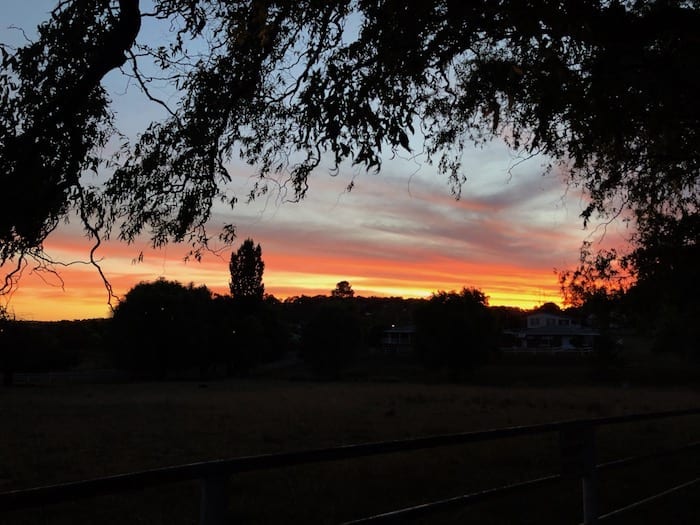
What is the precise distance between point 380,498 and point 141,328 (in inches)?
2577

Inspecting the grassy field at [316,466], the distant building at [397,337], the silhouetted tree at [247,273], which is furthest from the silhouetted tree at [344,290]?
the grassy field at [316,466]

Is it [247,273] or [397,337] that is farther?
[397,337]

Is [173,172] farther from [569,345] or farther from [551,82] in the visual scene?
[569,345]

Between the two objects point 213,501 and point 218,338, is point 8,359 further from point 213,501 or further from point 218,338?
point 213,501

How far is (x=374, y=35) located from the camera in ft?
27.4

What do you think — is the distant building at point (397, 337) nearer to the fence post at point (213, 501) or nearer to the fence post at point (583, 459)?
the fence post at point (583, 459)

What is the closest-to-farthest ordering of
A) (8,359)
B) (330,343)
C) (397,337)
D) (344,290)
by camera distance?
1. (8,359)
2. (330,343)
3. (397,337)
4. (344,290)

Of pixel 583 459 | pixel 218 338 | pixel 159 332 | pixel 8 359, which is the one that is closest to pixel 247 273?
pixel 218 338

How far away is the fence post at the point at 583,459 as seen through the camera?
5956 millimetres

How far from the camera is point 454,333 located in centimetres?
6725

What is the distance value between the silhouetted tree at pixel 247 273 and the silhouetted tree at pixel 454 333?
3250 cm

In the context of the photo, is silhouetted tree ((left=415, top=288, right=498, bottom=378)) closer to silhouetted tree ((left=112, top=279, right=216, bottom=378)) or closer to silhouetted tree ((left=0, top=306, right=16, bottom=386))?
silhouetted tree ((left=112, top=279, right=216, bottom=378))

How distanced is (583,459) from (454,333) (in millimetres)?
61970

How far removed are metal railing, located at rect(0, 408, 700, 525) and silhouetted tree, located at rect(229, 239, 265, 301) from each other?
88.4m
